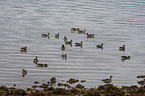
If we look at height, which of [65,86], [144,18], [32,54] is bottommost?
[65,86]

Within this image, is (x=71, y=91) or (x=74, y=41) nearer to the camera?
(x=71, y=91)

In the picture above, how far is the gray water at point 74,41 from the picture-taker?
19406 mm

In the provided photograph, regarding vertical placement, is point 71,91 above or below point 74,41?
below

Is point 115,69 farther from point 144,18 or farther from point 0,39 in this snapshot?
point 144,18

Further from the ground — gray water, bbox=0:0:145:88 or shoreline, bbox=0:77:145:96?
gray water, bbox=0:0:145:88

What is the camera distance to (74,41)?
27.1 m

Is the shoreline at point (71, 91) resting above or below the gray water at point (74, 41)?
below

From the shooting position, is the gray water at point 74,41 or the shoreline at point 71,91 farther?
the gray water at point 74,41

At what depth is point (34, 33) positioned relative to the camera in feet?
96.6

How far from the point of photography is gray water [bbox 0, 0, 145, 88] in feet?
63.7

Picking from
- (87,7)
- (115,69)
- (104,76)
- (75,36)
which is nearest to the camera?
(104,76)

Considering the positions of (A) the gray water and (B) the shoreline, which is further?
(A) the gray water

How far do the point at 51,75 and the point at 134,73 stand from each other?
17.5 ft

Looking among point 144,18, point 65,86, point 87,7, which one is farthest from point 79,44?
point 87,7
